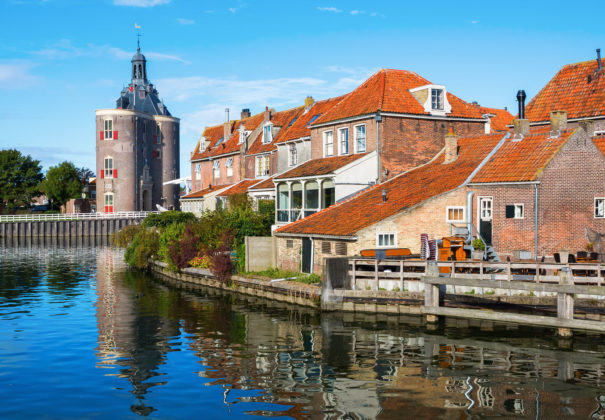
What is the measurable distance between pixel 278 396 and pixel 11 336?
44.3 feet

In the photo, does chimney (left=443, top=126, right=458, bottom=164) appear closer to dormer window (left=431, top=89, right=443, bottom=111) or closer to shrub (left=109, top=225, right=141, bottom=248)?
dormer window (left=431, top=89, right=443, bottom=111)

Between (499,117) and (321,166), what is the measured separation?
2965cm

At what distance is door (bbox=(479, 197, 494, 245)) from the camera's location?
3161 centimetres

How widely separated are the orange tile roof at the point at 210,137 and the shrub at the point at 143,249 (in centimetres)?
2122

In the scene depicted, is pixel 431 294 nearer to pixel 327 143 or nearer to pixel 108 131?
pixel 327 143

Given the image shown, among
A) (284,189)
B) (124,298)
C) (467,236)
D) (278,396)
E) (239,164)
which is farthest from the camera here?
(239,164)

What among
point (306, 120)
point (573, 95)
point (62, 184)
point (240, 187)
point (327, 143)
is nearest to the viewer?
point (573, 95)

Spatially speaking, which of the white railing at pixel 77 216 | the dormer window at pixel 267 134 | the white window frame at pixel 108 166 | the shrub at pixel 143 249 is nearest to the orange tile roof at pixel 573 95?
the dormer window at pixel 267 134

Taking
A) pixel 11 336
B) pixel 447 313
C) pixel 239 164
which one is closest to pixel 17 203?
pixel 239 164

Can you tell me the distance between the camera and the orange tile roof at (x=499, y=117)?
59.8 metres

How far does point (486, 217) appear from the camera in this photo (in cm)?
3178

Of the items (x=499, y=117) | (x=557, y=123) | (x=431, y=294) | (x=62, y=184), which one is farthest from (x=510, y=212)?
(x=62, y=184)

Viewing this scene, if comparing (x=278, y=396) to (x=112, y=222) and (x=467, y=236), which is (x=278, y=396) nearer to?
(x=467, y=236)

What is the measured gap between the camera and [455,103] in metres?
43.9
